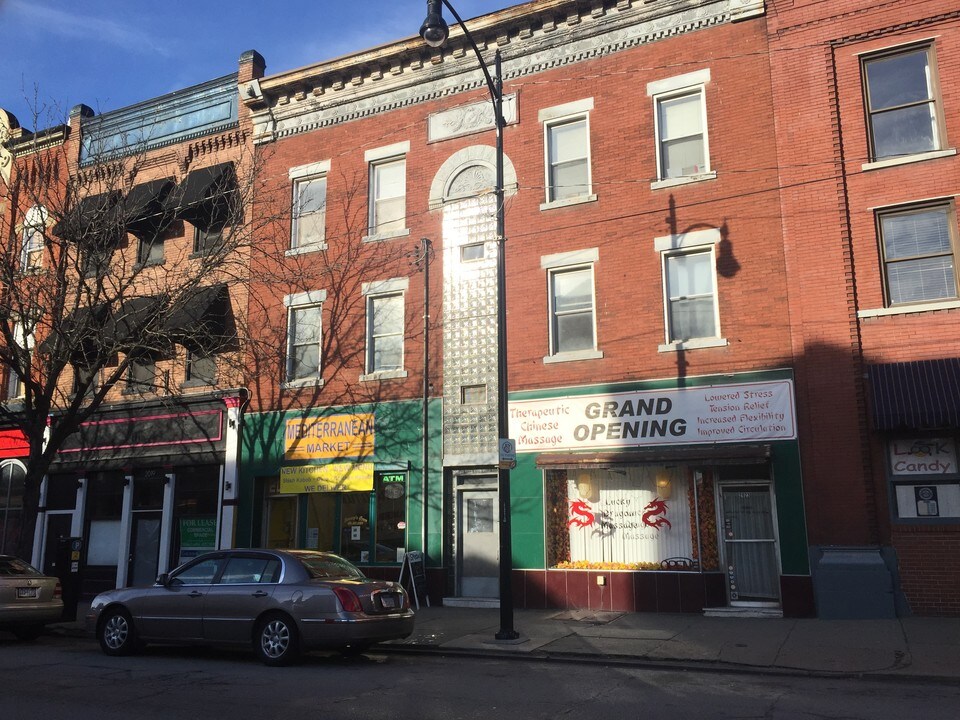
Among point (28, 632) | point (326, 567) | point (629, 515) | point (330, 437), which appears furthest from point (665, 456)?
point (28, 632)

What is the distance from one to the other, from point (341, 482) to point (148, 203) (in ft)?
28.6

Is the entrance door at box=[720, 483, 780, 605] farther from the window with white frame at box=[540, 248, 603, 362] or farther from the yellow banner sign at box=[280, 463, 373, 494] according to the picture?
the yellow banner sign at box=[280, 463, 373, 494]

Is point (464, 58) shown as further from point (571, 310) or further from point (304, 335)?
point (304, 335)

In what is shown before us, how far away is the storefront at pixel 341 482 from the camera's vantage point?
17.5 meters

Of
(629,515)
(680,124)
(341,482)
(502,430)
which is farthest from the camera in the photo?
(341,482)

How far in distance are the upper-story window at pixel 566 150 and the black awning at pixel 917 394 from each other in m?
6.84

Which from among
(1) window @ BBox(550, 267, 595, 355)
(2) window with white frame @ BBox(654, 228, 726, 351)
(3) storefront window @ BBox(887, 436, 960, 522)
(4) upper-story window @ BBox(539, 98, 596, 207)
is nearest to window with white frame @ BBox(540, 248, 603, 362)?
(1) window @ BBox(550, 267, 595, 355)

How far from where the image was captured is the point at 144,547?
802 inches

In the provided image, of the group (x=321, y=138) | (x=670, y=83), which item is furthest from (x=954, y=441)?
(x=321, y=138)

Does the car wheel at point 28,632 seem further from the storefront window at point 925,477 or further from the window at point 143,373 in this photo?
the storefront window at point 925,477

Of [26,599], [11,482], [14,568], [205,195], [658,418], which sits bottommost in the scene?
[26,599]

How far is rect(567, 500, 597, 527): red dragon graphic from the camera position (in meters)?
15.9

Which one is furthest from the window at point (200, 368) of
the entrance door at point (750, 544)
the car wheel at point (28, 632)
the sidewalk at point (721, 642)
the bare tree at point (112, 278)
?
the entrance door at point (750, 544)

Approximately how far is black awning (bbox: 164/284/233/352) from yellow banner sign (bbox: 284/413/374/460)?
2.73 m
